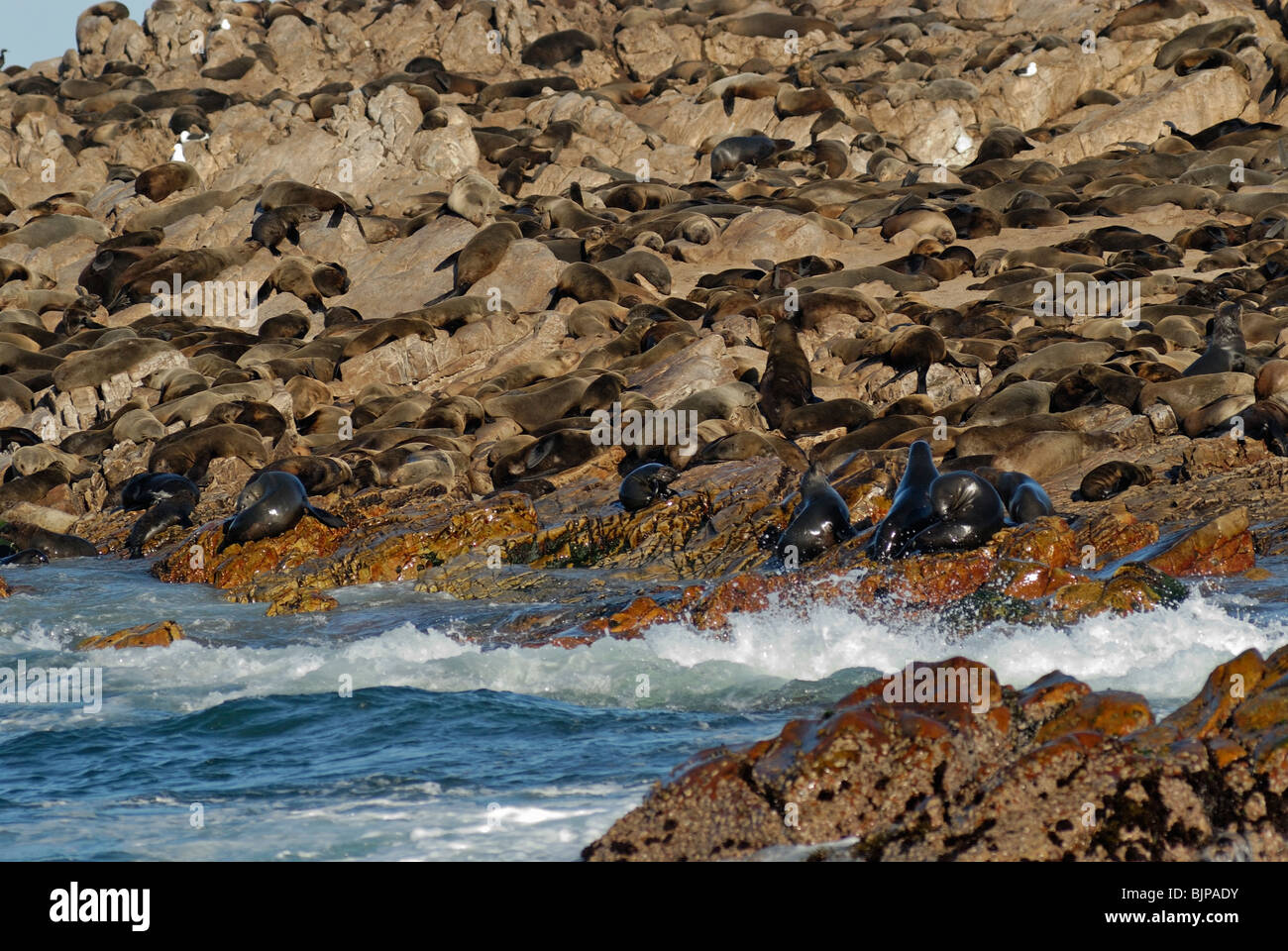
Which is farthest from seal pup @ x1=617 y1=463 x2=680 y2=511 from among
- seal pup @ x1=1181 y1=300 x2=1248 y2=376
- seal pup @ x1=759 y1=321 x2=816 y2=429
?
seal pup @ x1=1181 y1=300 x2=1248 y2=376

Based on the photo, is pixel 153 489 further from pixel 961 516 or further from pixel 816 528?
pixel 961 516

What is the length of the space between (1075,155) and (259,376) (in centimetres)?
2064

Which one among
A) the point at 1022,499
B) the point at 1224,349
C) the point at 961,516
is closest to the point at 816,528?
the point at 961,516

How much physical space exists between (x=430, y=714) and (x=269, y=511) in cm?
505

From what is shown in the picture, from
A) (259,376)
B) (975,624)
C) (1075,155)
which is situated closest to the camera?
(975,624)

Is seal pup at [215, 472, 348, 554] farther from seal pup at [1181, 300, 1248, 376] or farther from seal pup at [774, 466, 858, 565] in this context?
seal pup at [1181, 300, 1248, 376]

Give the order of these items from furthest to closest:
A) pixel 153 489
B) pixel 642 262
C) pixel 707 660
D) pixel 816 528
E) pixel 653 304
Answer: pixel 642 262 < pixel 653 304 < pixel 153 489 < pixel 816 528 < pixel 707 660

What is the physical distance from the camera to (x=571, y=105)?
3375 centimetres

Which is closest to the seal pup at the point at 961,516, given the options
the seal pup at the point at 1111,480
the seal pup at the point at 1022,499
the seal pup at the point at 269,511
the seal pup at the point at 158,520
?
the seal pup at the point at 1022,499

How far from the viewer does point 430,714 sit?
7477mm

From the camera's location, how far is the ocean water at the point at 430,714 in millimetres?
5504

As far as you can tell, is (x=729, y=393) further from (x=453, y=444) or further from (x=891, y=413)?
(x=453, y=444)

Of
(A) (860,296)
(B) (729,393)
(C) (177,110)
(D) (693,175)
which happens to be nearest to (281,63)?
(C) (177,110)

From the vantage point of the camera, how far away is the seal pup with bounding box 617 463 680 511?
11789 mm
